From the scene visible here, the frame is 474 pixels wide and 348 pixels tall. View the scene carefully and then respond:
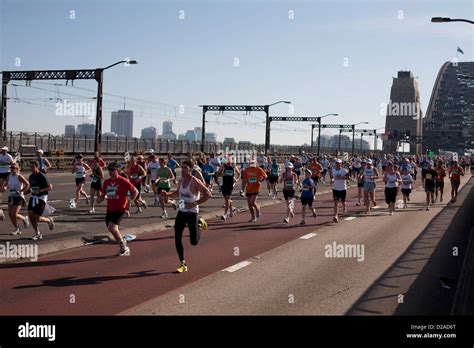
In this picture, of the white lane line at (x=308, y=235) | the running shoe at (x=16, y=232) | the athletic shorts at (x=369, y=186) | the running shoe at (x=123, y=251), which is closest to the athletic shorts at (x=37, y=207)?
the running shoe at (x=16, y=232)

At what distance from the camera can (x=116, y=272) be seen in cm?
988

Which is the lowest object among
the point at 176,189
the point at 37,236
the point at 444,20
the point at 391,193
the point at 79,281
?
the point at 79,281

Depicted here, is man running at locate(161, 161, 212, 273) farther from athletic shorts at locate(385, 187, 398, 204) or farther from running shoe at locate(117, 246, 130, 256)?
athletic shorts at locate(385, 187, 398, 204)

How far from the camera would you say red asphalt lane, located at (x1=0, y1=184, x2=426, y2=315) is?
783 centimetres

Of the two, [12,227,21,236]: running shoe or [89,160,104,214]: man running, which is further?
[89,160,104,214]: man running

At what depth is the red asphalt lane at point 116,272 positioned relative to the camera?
7828 mm

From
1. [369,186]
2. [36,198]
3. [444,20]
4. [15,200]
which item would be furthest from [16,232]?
[444,20]

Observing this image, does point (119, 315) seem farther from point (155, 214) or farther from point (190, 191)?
point (155, 214)

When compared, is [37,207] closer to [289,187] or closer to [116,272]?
[116,272]

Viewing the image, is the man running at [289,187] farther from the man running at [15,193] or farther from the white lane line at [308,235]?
the man running at [15,193]

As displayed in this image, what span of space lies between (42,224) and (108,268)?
5.40 m

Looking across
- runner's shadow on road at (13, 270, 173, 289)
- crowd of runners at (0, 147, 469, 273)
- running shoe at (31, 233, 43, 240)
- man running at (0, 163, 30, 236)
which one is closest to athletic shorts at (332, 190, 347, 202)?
crowd of runners at (0, 147, 469, 273)
